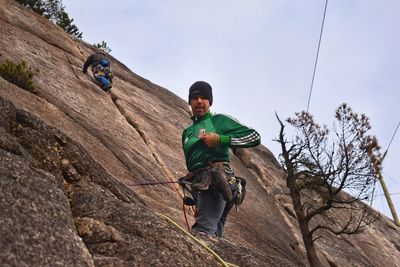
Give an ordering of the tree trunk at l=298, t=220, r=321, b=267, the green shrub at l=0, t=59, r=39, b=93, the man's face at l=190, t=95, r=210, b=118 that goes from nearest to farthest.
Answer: the man's face at l=190, t=95, r=210, b=118 → the green shrub at l=0, t=59, r=39, b=93 → the tree trunk at l=298, t=220, r=321, b=267

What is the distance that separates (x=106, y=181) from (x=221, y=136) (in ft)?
5.13

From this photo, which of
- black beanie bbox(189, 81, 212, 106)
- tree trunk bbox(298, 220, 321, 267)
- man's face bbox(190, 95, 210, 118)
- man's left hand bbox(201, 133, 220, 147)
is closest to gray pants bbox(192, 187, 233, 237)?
man's left hand bbox(201, 133, 220, 147)

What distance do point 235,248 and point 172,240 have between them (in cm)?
95

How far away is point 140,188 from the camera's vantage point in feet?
26.3

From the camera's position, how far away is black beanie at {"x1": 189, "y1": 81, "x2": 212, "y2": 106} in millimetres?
6457

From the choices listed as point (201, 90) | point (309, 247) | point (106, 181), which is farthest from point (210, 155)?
point (309, 247)

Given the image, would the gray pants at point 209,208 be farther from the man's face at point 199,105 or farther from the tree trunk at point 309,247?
the tree trunk at point 309,247

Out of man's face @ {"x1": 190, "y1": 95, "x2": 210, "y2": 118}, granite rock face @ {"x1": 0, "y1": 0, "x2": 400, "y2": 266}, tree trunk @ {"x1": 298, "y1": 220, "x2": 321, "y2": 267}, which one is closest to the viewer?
granite rock face @ {"x1": 0, "y1": 0, "x2": 400, "y2": 266}

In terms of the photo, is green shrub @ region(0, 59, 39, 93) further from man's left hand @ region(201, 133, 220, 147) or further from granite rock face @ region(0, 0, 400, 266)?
man's left hand @ region(201, 133, 220, 147)

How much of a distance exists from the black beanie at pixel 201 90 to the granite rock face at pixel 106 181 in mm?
1498

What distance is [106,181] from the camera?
4.99 meters

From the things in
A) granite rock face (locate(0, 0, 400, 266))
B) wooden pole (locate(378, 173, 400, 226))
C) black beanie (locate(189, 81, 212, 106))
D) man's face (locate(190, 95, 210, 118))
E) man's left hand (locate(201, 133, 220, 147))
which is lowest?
granite rock face (locate(0, 0, 400, 266))

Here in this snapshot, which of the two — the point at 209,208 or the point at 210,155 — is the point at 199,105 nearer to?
the point at 210,155

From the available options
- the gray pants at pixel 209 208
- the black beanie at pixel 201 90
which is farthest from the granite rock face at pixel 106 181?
the black beanie at pixel 201 90
